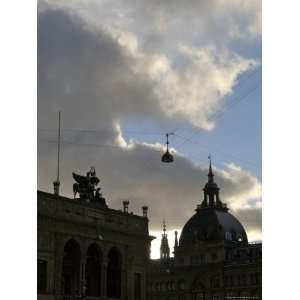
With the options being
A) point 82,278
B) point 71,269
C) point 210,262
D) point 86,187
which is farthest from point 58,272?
point 210,262

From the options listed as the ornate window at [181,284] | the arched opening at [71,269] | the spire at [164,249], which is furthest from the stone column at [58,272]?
the spire at [164,249]

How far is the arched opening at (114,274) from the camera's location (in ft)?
83.1

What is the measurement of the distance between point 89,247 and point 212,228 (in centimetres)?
3820

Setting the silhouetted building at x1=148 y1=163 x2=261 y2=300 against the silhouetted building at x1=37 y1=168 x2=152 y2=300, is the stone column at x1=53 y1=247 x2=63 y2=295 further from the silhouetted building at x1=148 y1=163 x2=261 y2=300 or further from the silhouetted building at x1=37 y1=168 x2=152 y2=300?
A: the silhouetted building at x1=148 y1=163 x2=261 y2=300

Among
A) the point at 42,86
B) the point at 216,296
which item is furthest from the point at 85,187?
the point at 216,296

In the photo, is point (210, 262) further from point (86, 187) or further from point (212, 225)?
point (86, 187)

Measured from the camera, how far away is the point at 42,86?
33.6 ft

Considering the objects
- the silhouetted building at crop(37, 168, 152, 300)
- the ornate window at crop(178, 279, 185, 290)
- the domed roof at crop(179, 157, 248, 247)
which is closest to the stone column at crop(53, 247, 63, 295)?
the silhouetted building at crop(37, 168, 152, 300)

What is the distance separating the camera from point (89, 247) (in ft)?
82.2

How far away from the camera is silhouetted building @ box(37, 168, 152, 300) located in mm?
22297

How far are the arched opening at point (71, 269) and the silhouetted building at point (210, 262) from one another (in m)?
33.5

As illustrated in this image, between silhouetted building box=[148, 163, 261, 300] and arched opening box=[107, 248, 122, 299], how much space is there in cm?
3114
